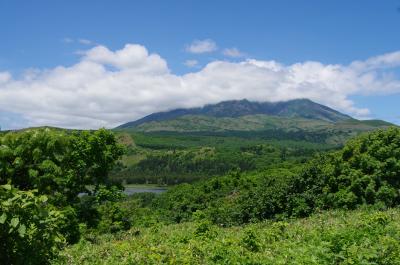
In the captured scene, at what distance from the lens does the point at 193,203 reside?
91.4m

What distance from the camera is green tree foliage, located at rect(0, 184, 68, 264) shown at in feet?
20.6

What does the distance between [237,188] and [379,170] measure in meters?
47.4

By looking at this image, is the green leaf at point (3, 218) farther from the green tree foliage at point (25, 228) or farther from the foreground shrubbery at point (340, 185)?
the foreground shrubbery at point (340, 185)

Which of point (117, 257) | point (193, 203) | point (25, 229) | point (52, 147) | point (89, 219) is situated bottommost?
point (193, 203)

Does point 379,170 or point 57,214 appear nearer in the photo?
point 57,214

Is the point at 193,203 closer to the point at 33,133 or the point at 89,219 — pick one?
the point at 89,219

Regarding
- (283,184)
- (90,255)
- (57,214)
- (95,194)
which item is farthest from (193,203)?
(57,214)

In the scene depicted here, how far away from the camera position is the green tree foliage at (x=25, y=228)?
629 centimetres

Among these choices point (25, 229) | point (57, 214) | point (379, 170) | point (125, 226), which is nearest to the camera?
point (25, 229)

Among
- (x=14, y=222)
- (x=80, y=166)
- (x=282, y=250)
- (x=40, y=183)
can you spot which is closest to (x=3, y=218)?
(x=14, y=222)

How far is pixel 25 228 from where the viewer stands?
6266mm

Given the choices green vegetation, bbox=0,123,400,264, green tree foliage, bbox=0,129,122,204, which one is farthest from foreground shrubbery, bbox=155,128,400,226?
green tree foliage, bbox=0,129,122,204

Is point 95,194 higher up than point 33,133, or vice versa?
point 33,133

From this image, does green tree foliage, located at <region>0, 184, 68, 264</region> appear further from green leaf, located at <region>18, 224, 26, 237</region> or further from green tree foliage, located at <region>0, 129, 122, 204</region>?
green tree foliage, located at <region>0, 129, 122, 204</region>
